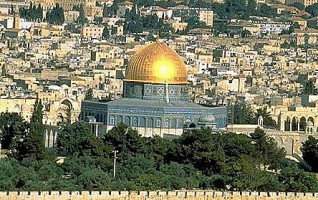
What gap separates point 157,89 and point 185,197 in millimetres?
14111

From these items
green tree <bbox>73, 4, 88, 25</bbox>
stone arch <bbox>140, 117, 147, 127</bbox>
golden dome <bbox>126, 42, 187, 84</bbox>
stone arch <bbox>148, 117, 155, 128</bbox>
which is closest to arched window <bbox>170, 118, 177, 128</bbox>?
stone arch <bbox>148, 117, 155, 128</bbox>

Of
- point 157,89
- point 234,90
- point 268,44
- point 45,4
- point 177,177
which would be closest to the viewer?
point 177,177

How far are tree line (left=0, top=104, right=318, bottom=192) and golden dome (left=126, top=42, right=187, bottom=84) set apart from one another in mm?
3899

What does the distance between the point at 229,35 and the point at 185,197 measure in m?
88.5

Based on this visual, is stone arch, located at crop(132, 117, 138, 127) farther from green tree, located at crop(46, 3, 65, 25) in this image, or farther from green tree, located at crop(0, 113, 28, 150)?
green tree, located at crop(46, 3, 65, 25)

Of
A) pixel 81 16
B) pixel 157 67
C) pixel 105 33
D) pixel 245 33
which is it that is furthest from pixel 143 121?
pixel 81 16

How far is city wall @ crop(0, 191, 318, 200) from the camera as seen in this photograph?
115 ft

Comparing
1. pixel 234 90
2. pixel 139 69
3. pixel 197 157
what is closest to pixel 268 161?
pixel 197 157

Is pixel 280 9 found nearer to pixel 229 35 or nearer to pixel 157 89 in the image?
pixel 229 35

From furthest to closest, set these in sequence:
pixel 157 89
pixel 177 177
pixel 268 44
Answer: pixel 268 44
pixel 157 89
pixel 177 177

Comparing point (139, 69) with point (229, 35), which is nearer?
point (139, 69)

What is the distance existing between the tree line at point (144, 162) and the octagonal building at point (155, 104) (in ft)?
7.91

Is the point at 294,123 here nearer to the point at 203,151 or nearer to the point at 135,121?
the point at 135,121

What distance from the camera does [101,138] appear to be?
146 feet
